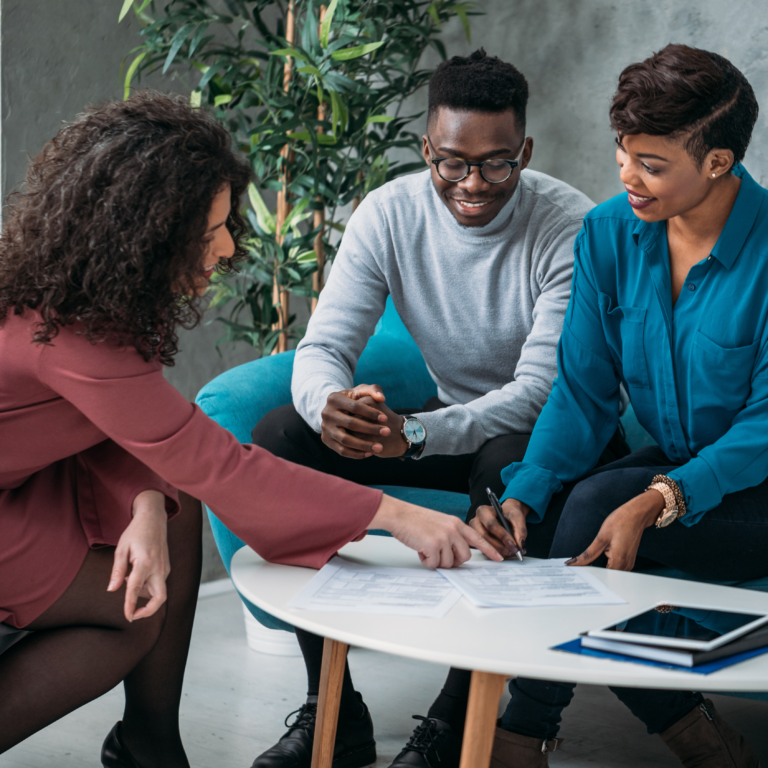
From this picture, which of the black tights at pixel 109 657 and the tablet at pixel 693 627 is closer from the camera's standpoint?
the tablet at pixel 693 627

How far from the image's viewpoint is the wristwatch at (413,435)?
1619 mm

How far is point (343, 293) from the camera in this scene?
1.91 m

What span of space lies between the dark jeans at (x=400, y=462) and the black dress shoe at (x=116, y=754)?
0.55 m

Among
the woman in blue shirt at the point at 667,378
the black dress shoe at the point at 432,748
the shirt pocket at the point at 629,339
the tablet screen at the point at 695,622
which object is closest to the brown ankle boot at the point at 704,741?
the woman in blue shirt at the point at 667,378

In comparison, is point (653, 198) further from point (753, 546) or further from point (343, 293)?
point (343, 293)

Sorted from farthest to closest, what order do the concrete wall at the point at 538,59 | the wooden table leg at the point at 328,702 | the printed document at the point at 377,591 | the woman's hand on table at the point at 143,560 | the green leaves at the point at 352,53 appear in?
1. the concrete wall at the point at 538,59
2. the green leaves at the point at 352,53
3. the wooden table leg at the point at 328,702
4. the woman's hand on table at the point at 143,560
5. the printed document at the point at 377,591

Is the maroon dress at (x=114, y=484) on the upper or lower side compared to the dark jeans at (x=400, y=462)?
upper

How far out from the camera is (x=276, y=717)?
5.76 feet

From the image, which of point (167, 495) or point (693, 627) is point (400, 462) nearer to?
point (167, 495)

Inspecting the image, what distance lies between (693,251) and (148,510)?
98 cm

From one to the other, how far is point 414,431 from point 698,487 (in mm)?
511

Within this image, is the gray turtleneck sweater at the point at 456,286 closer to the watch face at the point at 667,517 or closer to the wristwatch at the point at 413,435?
the wristwatch at the point at 413,435

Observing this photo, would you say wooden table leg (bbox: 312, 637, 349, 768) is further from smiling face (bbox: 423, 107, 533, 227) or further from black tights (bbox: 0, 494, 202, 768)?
smiling face (bbox: 423, 107, 533, 227)

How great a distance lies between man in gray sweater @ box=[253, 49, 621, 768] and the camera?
1.59m
